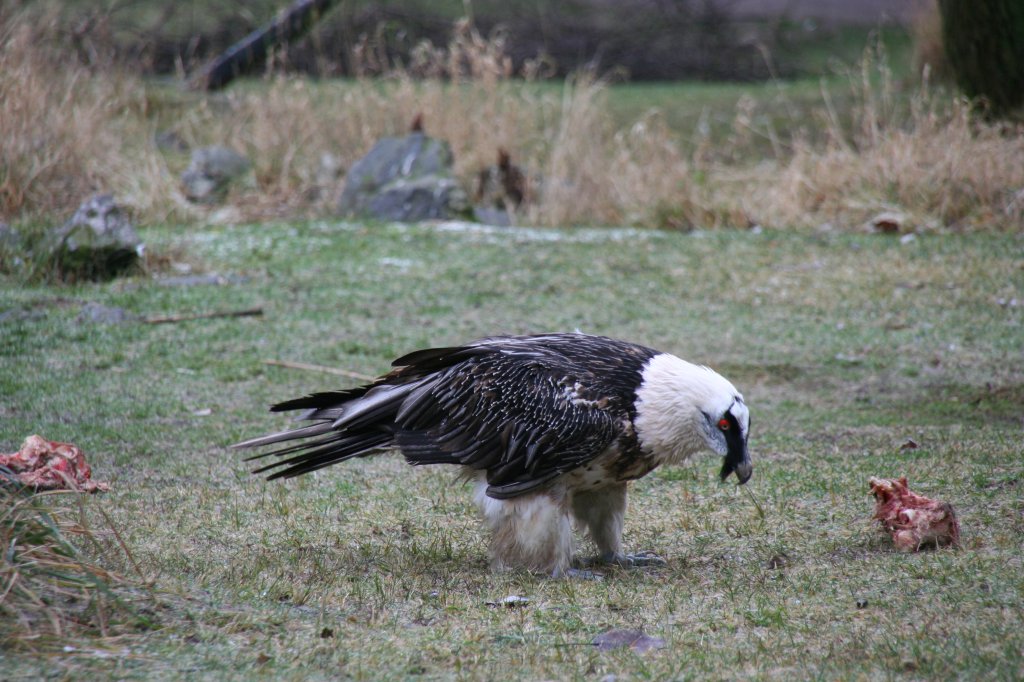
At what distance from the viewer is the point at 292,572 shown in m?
4.28

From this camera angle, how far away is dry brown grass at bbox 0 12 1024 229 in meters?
11.3

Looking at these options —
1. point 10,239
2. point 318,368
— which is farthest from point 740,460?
point 10,239

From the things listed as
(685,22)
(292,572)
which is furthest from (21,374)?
(685,22)

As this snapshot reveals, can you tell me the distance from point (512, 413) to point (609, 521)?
2.07ft

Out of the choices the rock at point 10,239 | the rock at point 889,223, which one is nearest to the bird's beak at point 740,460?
the rock at point 10,239

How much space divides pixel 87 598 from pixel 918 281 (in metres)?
8.03

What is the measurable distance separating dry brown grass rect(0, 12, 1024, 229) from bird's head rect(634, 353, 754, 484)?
309 inches

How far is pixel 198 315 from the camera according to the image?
28.9 ft

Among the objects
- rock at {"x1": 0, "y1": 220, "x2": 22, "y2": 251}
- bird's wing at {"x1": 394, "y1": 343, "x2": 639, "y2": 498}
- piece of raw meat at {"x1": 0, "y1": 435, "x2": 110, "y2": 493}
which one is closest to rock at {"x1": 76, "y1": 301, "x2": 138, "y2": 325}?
rock at {"x1": 0, "y1": 220, "x2": 22, "y2": 251}

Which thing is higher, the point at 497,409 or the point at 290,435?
the point at 497,409

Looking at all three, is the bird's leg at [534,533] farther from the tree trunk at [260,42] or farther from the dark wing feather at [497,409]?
the tree trunk at [260,42]

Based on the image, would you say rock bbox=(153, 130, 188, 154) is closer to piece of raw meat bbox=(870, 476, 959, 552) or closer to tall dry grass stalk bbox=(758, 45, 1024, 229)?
tall dry grass stalk bbox=(758, 45, 1024, 229)

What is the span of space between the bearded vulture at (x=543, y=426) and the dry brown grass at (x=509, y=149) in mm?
7105

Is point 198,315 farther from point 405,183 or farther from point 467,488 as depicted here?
point 405,183
